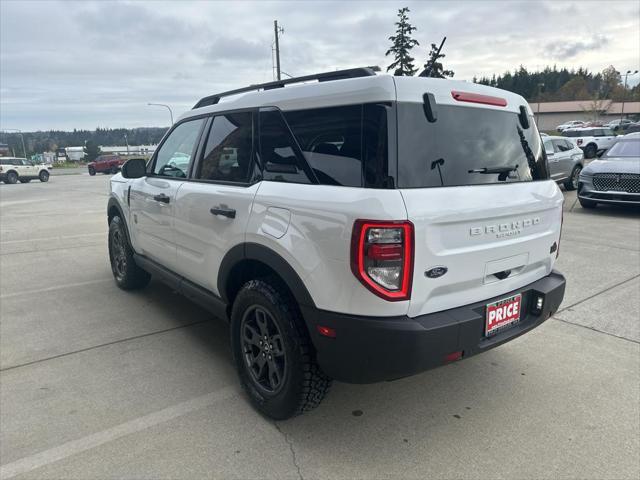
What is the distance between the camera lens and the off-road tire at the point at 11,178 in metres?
29.1

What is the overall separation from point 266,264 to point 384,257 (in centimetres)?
81

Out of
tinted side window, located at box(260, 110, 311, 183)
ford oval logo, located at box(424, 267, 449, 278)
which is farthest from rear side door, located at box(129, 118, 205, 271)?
ford oval logo, located at box(424, 267, 449, 278)

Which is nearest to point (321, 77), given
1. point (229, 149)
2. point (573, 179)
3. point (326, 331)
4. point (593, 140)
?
point (229, 149)

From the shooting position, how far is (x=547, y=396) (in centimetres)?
301

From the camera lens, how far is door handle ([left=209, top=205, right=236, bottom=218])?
2887 mm

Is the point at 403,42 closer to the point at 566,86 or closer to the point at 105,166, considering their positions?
the point at 105,166

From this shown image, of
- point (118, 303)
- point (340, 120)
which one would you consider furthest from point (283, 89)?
point (118, 303)

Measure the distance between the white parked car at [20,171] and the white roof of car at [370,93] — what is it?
32.4m

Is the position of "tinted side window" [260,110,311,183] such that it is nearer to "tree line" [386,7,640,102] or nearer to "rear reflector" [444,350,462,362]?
"rear reflector" [444,350,462,362]

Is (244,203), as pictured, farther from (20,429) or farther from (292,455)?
(20,429)

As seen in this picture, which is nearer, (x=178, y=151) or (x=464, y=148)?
(x=464, y=148)

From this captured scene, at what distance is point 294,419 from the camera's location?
9.20ft

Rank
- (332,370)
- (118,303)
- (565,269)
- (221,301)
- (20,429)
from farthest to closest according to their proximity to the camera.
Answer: (565,269)
(118,303)
(221,301)
(20,429)
(332,370)

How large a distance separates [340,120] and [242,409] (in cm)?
185
